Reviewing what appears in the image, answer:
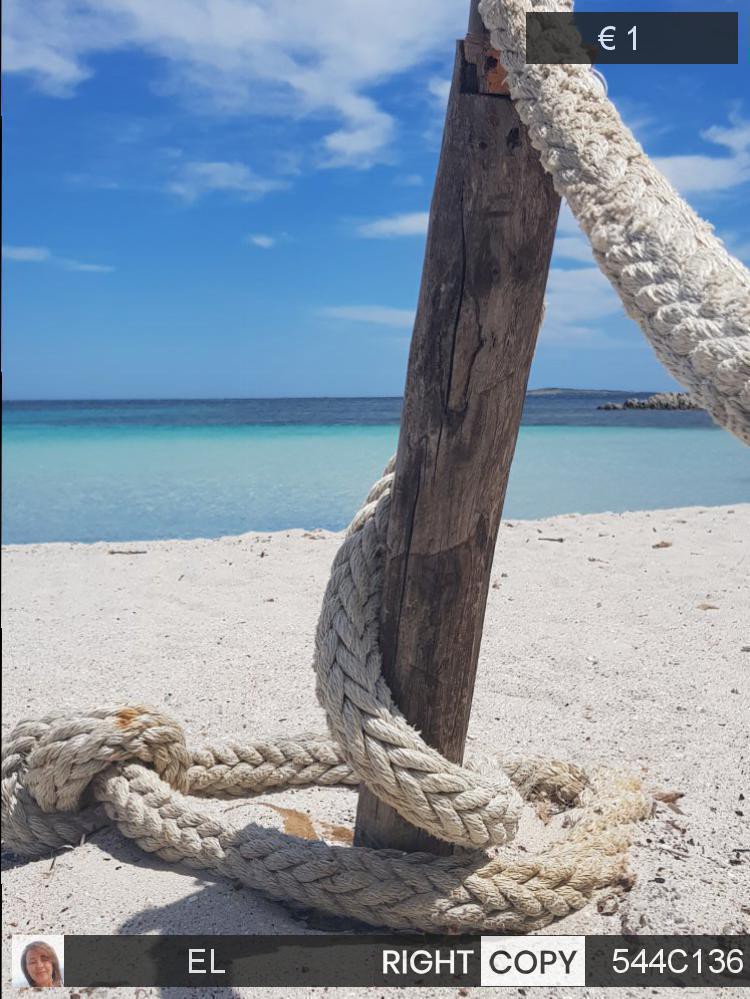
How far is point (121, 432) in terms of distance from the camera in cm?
2370

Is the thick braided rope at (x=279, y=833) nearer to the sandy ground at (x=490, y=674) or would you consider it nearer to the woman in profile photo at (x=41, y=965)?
the sandy ground at (x=490, y=674)

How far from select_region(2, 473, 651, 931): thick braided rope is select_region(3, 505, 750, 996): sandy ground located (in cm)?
7

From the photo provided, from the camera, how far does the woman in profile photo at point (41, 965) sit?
5.21 feet

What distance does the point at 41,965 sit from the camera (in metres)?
1.63

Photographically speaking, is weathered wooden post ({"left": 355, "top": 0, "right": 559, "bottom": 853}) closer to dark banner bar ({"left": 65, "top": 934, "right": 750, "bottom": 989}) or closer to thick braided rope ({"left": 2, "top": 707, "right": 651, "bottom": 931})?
thick braided rope ({"left": 2, "top": 707, "right": 651, "bottom": 931})

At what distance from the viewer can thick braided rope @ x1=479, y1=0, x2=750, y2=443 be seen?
985 millimetres

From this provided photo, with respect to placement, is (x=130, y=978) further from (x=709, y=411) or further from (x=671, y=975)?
(x=709, y=411)

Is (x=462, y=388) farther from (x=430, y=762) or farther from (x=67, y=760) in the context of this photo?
(x=67, y=760)

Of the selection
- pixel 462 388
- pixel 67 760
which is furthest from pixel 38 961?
pixel 462 388

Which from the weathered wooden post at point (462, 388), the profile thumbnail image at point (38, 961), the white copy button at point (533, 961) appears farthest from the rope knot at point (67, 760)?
the white copy button at point (533, 961)

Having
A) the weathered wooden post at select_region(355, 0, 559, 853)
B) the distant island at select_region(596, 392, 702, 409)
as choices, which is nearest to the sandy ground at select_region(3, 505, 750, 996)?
the weathered wooden post at select_region(355, 0, 559, 853)

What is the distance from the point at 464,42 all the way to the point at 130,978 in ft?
6.04

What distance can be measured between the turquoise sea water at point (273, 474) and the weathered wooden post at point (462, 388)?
6.58 m

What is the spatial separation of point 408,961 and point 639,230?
1.41 meters
